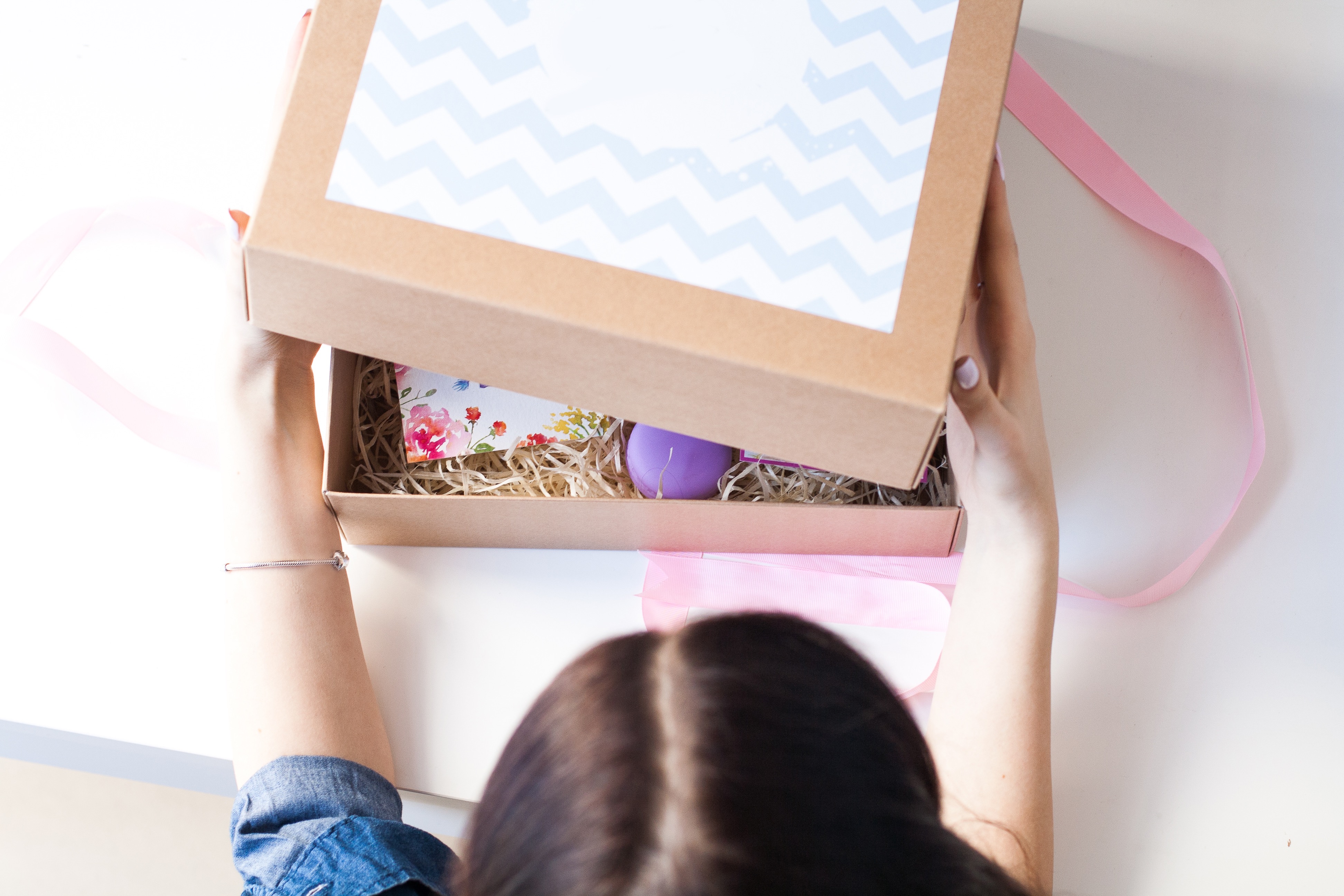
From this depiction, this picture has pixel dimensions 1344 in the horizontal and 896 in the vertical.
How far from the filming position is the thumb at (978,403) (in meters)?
0.47

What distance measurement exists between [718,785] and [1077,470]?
A: 1.31 feet

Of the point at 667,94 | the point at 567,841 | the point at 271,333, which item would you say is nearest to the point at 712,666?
the point at 567,841

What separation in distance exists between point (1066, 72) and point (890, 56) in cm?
40

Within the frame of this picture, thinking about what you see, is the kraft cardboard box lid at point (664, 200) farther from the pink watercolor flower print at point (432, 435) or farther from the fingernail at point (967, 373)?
the pink watercolor flower print at point (432, 435)

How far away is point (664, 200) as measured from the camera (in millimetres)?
401

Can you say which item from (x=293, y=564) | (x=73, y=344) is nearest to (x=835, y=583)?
(x=293, y=564)

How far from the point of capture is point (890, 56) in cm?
42

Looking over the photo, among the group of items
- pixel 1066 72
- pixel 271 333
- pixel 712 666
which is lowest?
pixel 712 666

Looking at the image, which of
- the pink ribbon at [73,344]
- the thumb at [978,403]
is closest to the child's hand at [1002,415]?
the thumb at [978,403]

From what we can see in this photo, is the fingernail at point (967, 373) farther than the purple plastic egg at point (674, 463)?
No

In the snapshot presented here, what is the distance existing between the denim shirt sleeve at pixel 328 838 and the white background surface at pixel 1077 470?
52mm

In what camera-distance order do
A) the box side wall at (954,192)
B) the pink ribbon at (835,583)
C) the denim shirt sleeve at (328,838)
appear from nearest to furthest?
1. the box side wall at (954,192)
2. the denim shirt sleeve at (328,838)
3. the pink ribbon at (835,583)

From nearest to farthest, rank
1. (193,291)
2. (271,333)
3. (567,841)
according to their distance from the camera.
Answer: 1. (567,841)
2. (271,333)
3. (193,291)

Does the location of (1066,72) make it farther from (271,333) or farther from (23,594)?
(23,594)
